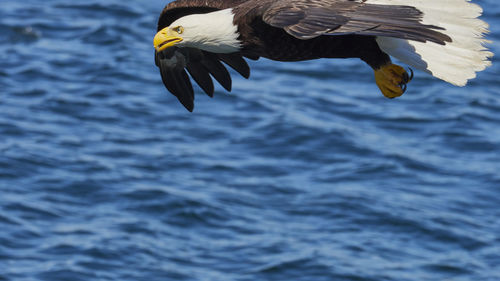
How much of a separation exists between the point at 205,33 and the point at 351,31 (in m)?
1.16

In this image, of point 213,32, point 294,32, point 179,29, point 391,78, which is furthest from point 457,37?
point 179,29

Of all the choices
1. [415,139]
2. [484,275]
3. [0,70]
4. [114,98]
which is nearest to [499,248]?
[484,275]

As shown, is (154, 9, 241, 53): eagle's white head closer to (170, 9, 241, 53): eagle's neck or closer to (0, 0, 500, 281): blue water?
(170, 9, 241, 53): eagle's neck

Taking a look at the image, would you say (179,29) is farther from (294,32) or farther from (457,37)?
(457,37)

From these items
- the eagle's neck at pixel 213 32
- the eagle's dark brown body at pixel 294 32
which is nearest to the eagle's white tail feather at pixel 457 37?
the eagle's dark brown body at pixel 294 32

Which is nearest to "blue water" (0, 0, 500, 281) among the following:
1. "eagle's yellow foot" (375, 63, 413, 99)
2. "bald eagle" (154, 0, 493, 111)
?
"eagle's yellow foot" (375, 63, 413, 99)

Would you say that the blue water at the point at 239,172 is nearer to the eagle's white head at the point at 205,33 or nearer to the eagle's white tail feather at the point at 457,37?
the eagle's white head at the point at 205,33

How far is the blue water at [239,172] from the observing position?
11.7m

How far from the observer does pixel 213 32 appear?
246 inches

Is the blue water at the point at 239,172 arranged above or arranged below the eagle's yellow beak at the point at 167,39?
above

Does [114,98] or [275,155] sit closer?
[275,155]

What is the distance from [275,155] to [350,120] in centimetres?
134

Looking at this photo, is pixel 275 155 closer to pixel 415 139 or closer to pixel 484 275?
pixel 415 139

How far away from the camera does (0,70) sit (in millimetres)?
15555
